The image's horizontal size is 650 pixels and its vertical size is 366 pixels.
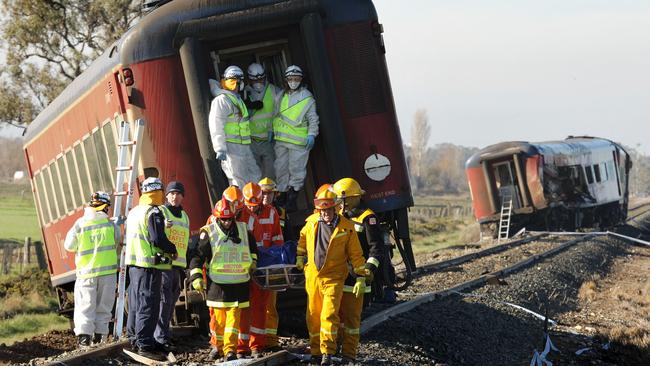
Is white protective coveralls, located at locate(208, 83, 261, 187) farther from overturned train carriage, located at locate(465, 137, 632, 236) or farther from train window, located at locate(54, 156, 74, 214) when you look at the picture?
overturned train carriage, located at locate(465, 137, 632, 236)

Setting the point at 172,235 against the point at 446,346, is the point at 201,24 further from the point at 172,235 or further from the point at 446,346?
the point at 446,346

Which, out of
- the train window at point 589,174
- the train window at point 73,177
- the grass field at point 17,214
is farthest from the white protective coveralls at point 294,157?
the grass field at point 17,214

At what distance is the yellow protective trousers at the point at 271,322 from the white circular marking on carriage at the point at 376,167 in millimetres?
1904

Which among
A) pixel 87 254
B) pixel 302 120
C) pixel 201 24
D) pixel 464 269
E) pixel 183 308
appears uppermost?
pixel 201 24

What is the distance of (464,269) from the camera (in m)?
18.6

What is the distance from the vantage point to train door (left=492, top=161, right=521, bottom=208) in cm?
3177

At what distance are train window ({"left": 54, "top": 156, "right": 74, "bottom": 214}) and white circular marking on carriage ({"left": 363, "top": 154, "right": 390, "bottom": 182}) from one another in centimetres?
539

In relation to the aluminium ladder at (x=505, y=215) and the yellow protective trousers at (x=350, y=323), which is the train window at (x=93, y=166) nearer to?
A: the yellow protective trousers at (x=350, y=323)

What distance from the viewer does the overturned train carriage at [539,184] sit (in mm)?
30922

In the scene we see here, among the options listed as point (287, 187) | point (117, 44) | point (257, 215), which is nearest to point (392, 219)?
point (287, 187)

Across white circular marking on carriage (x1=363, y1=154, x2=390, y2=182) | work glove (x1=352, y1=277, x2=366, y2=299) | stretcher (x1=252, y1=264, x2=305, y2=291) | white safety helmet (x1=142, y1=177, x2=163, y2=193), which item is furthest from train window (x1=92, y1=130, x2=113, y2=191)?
work glove (x1=352, y1=277, x2=366, y2=299)

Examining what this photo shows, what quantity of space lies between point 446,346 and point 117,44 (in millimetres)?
4647

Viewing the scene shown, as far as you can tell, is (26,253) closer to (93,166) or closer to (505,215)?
(505,215)

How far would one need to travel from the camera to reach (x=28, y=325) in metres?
18.7
